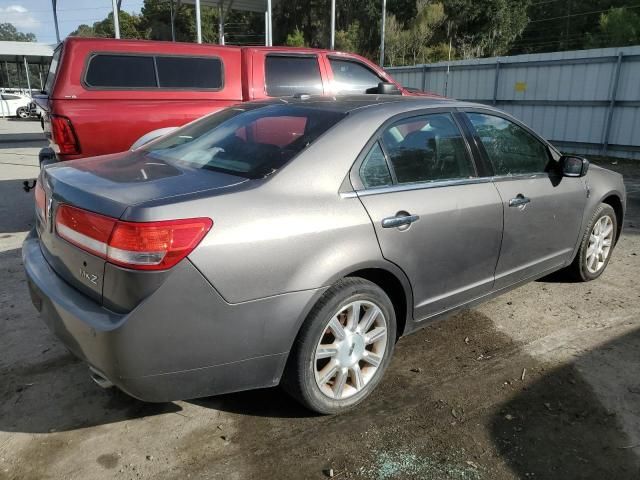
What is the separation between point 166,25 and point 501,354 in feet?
211

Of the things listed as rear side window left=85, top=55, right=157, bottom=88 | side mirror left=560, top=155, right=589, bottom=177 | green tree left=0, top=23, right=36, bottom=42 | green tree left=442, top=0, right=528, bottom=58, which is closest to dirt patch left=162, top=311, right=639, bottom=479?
side mirror left=560, top=155, right=589, bottom=177

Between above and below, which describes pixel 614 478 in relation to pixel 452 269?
below

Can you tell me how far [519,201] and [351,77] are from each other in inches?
157

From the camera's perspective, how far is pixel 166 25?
5975 centimetres

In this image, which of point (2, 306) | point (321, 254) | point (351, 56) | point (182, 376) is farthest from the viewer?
point (351, 56)

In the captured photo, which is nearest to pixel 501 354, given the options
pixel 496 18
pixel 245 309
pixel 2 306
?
pixel 245 309

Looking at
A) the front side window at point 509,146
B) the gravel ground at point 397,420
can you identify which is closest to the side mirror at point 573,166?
the front side window at point 509,146

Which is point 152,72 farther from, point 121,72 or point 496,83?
point 496,83

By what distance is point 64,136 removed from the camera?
17.0 feet

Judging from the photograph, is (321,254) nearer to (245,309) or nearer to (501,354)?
(245,309)

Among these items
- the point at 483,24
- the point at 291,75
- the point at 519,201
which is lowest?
the point at 519,201

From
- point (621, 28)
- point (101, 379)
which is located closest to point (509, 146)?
point (101, 379)

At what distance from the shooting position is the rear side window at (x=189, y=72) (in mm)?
6059

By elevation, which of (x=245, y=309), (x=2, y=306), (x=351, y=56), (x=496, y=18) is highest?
(x=496, y=18)
